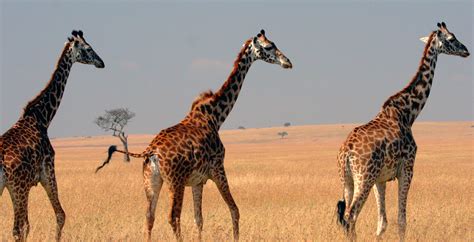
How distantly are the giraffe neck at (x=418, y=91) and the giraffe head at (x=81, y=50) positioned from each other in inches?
194

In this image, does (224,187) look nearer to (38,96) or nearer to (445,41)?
(38,96)

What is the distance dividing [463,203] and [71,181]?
14433 mm

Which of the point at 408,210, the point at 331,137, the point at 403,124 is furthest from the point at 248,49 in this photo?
the point at 331,137

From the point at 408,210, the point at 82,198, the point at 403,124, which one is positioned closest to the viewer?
the point at 403,124

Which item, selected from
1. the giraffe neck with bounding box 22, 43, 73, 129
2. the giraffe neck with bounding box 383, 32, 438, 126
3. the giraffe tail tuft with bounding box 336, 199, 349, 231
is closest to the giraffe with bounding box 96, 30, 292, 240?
the giraffe neck with bounding box 22, 43, 73, 129

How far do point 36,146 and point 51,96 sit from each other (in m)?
1.34

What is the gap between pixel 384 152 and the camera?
10.5 metres

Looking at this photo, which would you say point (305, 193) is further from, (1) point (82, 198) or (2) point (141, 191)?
(1) point (82, 198)

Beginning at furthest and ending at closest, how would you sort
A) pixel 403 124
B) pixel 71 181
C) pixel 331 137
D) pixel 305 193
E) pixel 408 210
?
pixel 331 137, pixel 71 181, pixel 305 193, pixel 408 210, pixel 403 124

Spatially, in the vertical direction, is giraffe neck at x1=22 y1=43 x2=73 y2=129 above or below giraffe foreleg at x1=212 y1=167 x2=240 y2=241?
above

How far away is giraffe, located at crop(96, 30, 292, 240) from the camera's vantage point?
9.45 meters

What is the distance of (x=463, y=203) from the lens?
1711cm

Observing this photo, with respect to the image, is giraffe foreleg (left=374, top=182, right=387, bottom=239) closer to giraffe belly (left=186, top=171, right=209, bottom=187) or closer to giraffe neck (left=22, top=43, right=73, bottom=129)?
giraffe belly (left=186, top=171, right=209, bottom=187)

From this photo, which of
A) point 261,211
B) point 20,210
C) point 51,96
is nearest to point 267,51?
point 51,96
